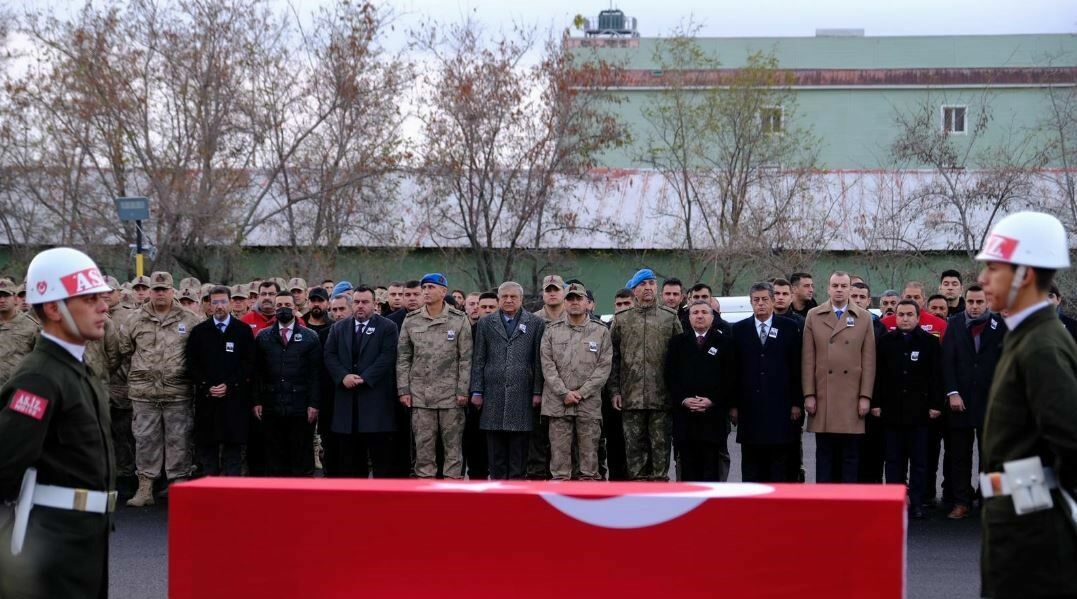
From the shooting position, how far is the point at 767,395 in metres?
11.2

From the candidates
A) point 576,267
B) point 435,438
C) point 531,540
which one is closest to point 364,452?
point 435,438

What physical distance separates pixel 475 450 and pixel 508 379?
138cm

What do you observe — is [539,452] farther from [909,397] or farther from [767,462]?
[909,397]

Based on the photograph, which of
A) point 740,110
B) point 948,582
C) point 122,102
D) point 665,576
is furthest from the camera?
point 740,110

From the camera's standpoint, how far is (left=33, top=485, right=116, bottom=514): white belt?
5.05m

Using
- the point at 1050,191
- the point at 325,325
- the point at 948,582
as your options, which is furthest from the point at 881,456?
the point at 1050,191

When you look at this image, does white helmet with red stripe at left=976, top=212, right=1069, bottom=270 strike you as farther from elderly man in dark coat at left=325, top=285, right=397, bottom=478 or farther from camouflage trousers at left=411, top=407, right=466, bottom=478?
elderly man in dark coat at left=325, top=285, right=397, bottom=478

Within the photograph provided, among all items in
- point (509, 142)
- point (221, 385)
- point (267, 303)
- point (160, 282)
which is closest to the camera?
point (221, 385)

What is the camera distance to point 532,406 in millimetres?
11953

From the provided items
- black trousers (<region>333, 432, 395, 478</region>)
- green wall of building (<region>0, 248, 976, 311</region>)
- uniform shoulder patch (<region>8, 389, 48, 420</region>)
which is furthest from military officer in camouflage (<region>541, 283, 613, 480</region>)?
green wall of building (<region>0, 248, 976, 311</region>)

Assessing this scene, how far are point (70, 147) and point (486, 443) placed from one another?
56.3 ft

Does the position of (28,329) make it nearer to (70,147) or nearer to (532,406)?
(532,406)

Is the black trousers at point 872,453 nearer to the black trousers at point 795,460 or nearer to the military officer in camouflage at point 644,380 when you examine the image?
the black trousers at point 795,460

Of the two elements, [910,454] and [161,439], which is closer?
[910,454]
